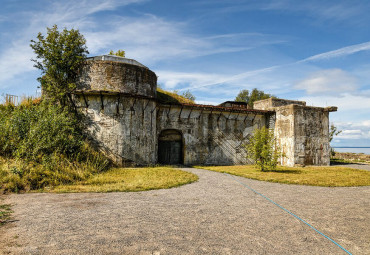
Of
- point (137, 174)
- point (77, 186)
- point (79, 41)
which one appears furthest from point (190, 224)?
point (79, 41)

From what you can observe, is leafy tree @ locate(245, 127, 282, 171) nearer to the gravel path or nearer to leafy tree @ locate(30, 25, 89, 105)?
the gravel path

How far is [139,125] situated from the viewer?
12.2m

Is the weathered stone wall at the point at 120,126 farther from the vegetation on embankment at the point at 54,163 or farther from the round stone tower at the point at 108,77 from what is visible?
the vegetation on embankment at the point at 54,163

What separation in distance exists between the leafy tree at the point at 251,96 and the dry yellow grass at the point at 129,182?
33.3 m

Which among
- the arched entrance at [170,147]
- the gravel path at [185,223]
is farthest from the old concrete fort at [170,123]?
the gravel path at [185,223]

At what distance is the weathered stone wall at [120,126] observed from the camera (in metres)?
11.4

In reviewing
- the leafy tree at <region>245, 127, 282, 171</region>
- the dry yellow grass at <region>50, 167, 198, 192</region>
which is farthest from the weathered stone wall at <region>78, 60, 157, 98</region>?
the leafy tree at <region>245, 127, 282, 171</region>

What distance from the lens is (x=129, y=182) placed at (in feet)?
26.9

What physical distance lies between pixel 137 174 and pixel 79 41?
781cm

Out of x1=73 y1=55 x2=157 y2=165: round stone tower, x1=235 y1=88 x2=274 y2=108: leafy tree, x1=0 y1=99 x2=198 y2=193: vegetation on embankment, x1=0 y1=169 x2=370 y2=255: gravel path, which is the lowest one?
x1=0 y1=169 x2=370 y2=255: gravel path

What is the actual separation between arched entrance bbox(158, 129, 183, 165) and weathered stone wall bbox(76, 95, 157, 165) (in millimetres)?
2039

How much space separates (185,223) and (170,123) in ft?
33.4

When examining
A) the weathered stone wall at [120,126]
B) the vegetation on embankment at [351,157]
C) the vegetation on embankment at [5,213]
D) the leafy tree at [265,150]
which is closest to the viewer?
the vegetation on embankment at [5,213]

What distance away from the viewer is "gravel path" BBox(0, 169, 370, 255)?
11.3 feet
